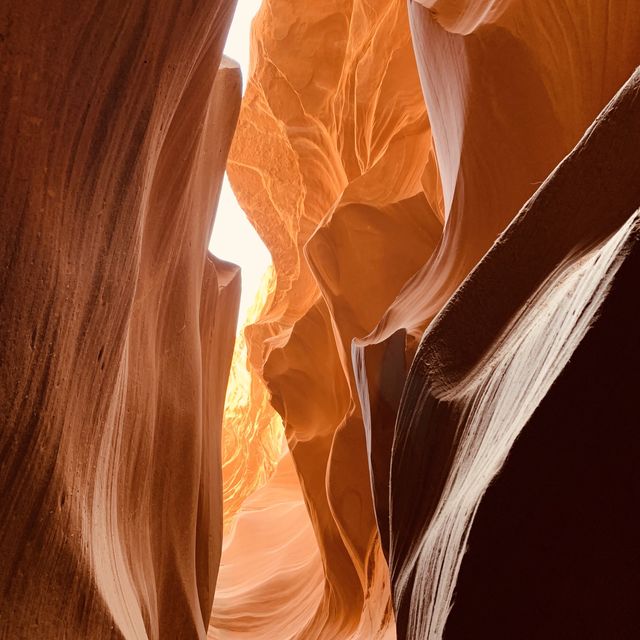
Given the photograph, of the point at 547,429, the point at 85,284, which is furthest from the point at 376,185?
the point at 547,429

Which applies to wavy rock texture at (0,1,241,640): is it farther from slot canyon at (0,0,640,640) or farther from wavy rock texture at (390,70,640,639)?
wavy rock texture at (390,70,640,639)

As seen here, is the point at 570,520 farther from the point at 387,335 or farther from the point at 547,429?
the point at 387,335

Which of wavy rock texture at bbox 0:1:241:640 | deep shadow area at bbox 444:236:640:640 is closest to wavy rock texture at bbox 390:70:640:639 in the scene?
deep shadow area at bbox 444:236:640:640

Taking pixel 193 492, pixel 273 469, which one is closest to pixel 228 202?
pixel 273 469

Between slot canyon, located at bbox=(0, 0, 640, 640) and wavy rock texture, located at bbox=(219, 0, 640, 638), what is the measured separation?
0.6 inches

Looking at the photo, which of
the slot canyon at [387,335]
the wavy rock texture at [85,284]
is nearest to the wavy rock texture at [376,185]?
the slot canyon at [387,335]

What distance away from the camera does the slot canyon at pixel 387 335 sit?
1.04 m

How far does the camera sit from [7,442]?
1210 mm

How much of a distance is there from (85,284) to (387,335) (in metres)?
1.46

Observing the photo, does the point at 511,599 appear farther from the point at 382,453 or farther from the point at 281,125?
the point at 281,125

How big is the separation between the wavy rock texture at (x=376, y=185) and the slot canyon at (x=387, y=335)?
0.02 m

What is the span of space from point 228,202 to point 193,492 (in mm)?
7463

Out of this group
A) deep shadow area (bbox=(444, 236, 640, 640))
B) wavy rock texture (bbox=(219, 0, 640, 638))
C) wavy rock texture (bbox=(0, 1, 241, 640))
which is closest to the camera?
deep shadow area (bbox=(444, 236, 640, 640))

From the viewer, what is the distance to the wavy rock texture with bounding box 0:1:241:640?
1209 mm
